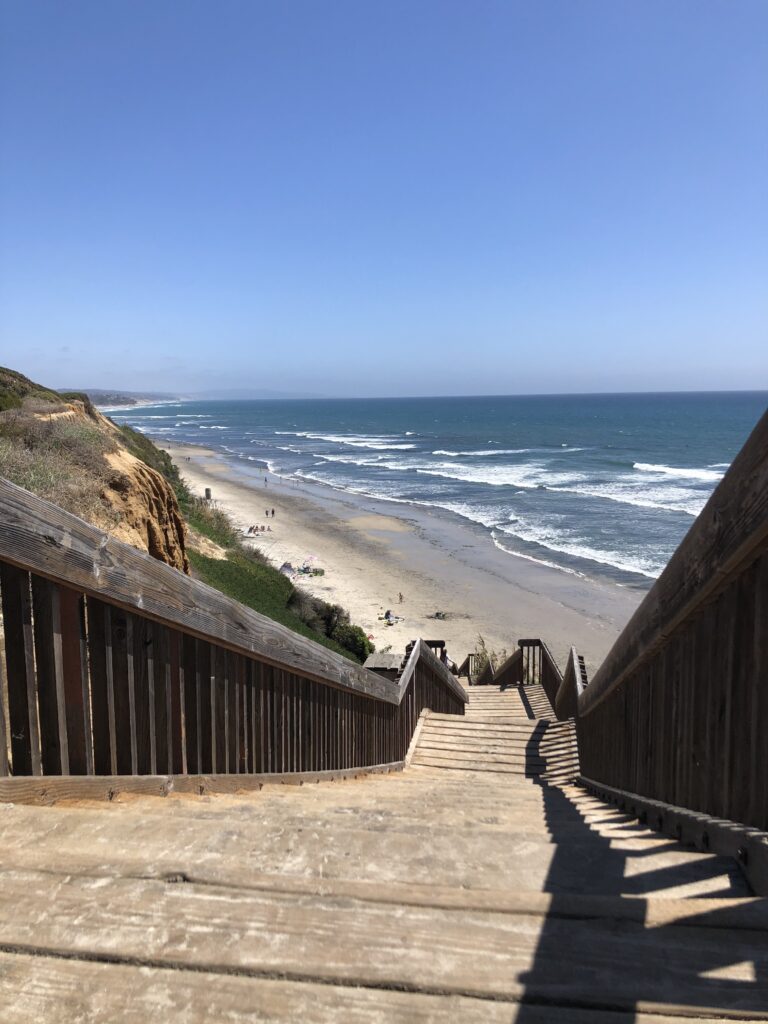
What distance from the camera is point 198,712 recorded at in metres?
3.01

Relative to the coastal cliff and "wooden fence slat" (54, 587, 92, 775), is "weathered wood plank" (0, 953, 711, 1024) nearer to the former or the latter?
"wooden fence slat" (54, 587, 92, 775)

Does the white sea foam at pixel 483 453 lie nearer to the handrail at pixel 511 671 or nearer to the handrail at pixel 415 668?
the handrail at pixel 511 671

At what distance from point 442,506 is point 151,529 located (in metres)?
34.5

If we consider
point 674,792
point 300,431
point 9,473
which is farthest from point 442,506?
point 300,431

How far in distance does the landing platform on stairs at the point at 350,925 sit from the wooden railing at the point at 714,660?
354mm

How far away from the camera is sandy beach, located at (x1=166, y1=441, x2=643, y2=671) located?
23.3m

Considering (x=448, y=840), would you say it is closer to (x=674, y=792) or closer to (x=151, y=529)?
(x=674, y=792)

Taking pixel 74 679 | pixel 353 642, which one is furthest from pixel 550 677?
pixel 74 679

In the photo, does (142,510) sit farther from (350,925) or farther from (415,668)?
(350,925)

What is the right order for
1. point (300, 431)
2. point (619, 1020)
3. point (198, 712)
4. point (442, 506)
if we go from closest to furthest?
point (619, 1020) → point (198, 712) → point (442, 506) → point (300, 431)

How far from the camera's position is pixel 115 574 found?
239 centimetres

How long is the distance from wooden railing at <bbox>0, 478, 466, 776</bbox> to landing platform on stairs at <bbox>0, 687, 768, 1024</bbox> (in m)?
0.25

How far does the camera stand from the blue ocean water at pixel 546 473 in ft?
114

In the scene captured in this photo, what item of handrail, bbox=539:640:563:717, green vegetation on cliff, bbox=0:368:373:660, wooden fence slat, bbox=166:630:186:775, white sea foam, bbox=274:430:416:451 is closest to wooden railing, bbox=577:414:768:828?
wooden fence slat, bbox=166:630:186:775
